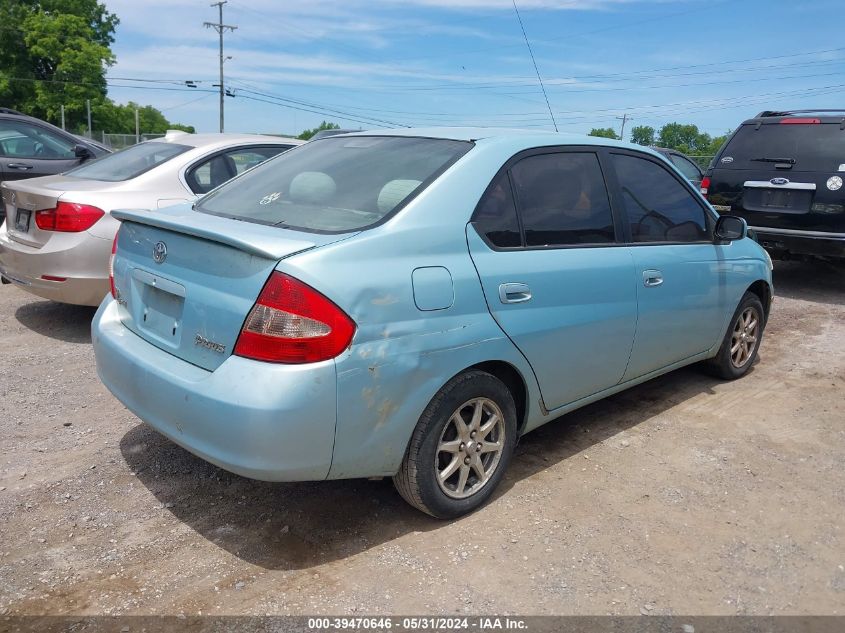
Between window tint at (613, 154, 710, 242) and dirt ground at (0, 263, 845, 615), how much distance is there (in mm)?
1170

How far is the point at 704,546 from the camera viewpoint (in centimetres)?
307

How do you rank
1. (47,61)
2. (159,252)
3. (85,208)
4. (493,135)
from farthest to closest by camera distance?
(47,61) < (85,208) < (493,135) < (159,252)

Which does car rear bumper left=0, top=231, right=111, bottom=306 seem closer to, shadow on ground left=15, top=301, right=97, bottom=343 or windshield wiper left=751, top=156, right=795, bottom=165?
shadow on ground left=15, top=301, right=97, bottom=343

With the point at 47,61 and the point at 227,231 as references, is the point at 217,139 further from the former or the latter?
the point at 47,61

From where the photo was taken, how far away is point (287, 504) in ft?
10.9

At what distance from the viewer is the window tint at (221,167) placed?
586cm

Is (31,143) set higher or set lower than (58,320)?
higher

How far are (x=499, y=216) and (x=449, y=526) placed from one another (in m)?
1.40

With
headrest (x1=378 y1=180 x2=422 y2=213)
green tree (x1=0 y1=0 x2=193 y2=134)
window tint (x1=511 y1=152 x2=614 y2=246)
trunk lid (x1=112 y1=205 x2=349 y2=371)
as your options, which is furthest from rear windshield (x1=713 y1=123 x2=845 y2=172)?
green tree (x1=0 y1=0 x2=193 y2=134)

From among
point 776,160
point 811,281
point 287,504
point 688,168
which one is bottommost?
point 287,504

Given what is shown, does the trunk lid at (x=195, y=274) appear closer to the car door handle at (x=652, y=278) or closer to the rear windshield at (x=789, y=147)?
the car door handle at (x=652, y=278)

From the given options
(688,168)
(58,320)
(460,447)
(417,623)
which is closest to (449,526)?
(460,447)

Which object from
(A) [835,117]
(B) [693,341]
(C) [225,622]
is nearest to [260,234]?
(C) [225,622]

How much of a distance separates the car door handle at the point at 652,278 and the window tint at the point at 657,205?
0.19 m
